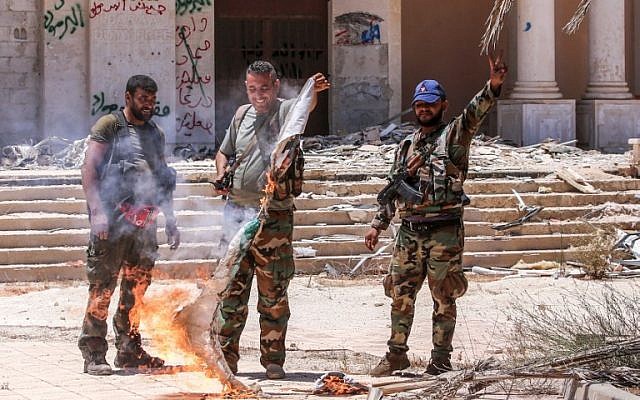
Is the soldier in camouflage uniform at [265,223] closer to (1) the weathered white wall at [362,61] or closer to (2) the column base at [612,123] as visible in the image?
(1) the weathered white wall at [362,61]

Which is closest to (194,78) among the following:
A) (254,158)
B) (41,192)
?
(41,192)

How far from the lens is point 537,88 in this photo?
20.8m

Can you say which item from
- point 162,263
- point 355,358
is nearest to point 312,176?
point 162,263

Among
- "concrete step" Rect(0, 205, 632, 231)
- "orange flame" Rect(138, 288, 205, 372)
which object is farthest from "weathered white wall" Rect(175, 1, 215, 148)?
"orange flame" Rect(138, 288, 205, 372)

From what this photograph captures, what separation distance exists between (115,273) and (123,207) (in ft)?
1.43

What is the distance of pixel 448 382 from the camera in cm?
638

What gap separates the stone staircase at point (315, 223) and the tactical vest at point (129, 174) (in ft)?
16.0

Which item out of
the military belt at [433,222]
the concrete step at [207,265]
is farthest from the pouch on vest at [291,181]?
the concrete step at [207,265]

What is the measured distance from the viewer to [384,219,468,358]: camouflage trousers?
307 inches

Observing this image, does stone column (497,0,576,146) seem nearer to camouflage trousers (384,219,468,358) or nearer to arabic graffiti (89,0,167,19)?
arabic graffiti (89,0,167,19)

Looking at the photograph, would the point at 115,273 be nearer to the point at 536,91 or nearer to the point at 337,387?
the point at 337,387

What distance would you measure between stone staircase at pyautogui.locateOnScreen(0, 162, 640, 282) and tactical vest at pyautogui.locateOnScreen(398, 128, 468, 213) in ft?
18.3

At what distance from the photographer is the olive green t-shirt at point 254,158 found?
311 inches

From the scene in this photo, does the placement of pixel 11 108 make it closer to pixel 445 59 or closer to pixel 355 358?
pixel 445 59
